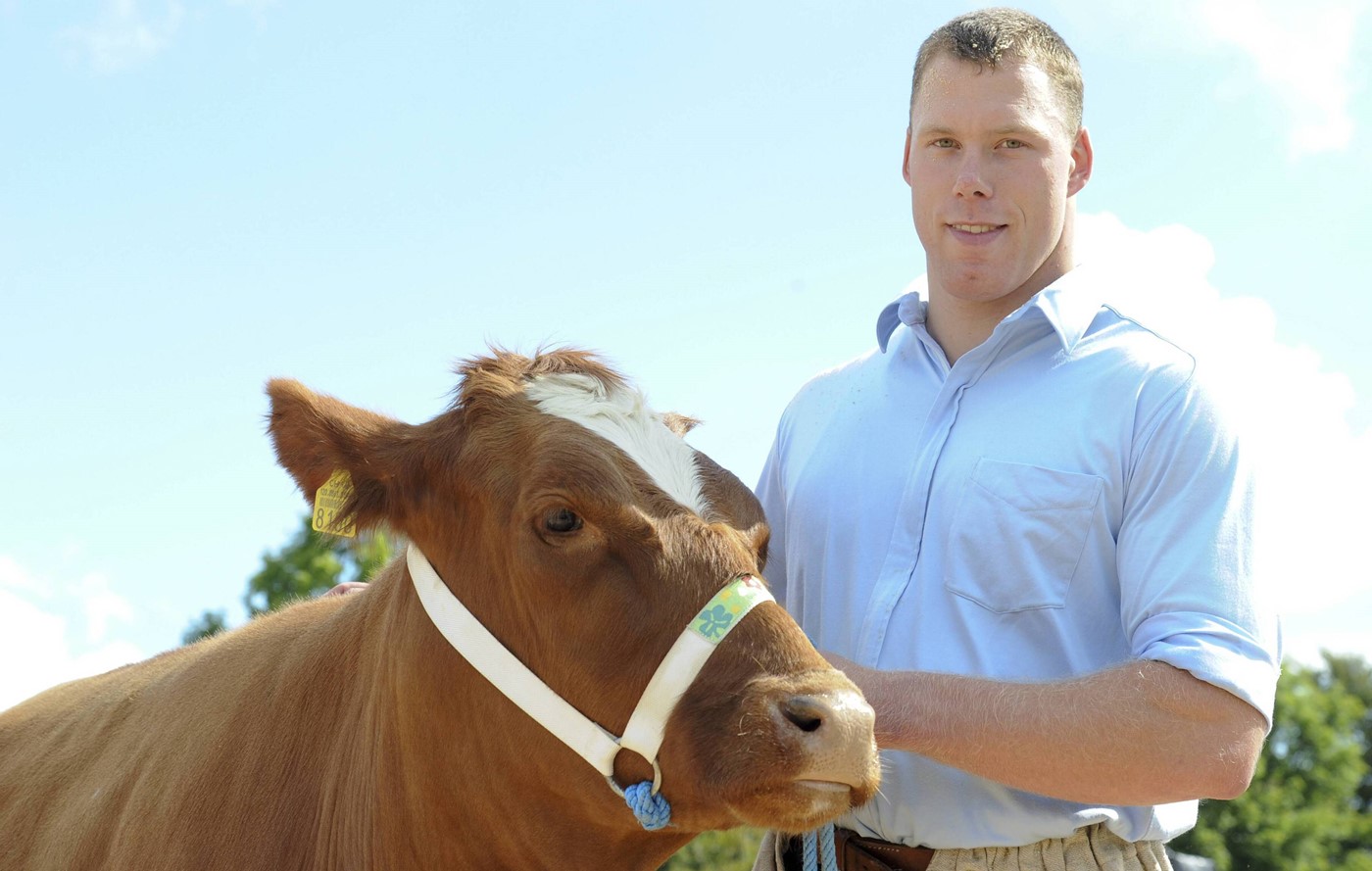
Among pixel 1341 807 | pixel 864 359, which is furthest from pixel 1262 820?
pixel 864 359

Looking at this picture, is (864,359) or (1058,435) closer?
(1058,435)

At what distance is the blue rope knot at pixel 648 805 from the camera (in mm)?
3100

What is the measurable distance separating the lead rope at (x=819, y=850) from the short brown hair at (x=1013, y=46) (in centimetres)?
245

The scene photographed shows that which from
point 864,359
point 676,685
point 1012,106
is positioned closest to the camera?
point 676,685

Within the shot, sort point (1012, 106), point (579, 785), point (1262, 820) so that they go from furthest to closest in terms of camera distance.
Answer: point (1262, 820) → point (1012, 106) → point (579, 785)

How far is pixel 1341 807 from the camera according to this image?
2269 inches

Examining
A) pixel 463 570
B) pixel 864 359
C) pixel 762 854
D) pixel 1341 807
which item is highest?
pixel 864 359

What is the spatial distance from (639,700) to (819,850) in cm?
113

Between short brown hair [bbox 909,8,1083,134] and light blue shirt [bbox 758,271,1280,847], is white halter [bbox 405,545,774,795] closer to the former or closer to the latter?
light blue shirt [bbox 758,271,1280,847]

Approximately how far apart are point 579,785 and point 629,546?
2.15 ft

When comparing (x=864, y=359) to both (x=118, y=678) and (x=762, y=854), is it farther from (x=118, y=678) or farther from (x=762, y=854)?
(x=118, y=678)

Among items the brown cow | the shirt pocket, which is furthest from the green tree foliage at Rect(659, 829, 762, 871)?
the shirt pocket

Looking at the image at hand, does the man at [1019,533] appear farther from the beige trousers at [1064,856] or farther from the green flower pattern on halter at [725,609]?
the green flower pattern on halter at [725,609]

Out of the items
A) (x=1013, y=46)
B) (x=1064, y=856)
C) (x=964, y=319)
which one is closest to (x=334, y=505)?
(x=964, y=319)
